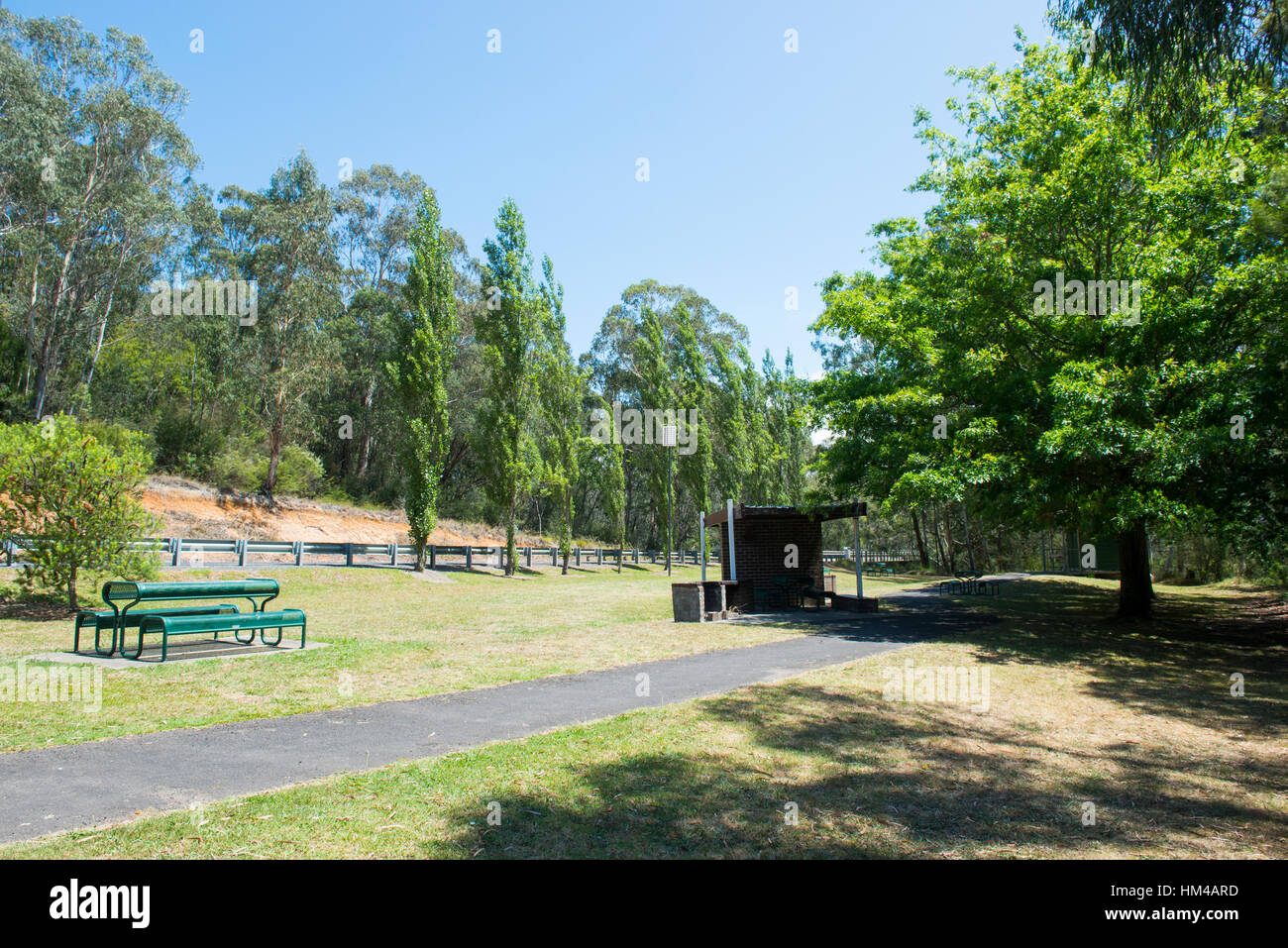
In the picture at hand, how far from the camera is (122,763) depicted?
4922 mm

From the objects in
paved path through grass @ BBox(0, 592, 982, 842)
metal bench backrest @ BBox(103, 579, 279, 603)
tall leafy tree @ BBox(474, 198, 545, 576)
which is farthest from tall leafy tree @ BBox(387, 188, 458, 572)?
paved path through grass @ BBox(0, 592, 982, 842)

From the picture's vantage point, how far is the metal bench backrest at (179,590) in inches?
366

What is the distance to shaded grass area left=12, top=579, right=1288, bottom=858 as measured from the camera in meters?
3.66

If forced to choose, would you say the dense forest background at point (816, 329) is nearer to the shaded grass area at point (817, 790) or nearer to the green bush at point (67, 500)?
the shaded grass area at point (817, 790)

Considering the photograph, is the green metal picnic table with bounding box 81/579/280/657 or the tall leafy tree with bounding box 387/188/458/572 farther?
the tall leafy tree with bounding box 387/188/458/572

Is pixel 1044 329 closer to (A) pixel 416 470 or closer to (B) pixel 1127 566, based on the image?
(B) pixel 1127 566

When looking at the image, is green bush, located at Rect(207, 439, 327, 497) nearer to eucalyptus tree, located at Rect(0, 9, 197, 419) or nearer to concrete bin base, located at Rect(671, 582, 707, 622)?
eucalyptus tree, located at Rect(0, 9, 197, 419)

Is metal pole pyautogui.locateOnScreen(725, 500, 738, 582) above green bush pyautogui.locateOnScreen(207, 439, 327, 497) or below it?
below

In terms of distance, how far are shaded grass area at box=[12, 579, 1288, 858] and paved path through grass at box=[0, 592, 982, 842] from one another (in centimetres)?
35

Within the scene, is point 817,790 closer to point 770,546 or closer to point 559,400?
point 770,546

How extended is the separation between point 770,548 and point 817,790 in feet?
47.7

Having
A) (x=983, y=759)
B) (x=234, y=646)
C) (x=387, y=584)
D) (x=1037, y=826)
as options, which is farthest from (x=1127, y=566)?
(x=387, y=584)

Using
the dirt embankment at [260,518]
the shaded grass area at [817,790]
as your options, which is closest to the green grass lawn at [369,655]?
the shaded grass area at [817,790]

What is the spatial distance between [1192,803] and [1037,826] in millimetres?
1421
